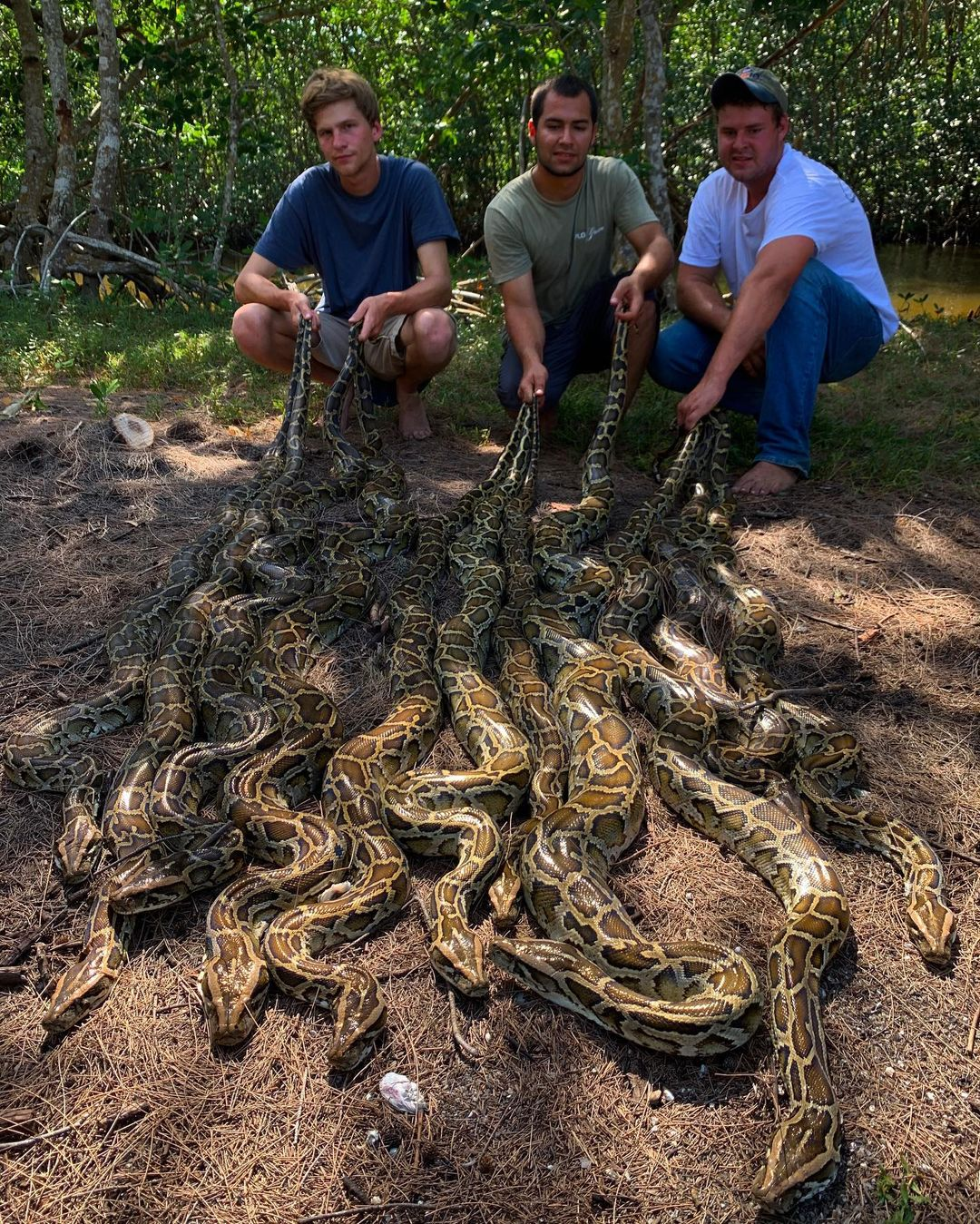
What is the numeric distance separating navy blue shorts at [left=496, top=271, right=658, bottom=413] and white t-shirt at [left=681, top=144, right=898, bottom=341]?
75 cm

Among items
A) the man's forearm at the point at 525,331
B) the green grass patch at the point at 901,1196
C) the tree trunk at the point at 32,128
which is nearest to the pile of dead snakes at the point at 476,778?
the green grass patch at the point at 901,1196

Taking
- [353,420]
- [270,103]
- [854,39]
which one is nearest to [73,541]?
[353,420]

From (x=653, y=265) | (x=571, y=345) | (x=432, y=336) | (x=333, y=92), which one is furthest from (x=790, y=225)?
(x=333, y=92)

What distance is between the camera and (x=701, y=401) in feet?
24.4

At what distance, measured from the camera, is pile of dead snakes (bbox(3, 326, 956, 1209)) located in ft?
10.8

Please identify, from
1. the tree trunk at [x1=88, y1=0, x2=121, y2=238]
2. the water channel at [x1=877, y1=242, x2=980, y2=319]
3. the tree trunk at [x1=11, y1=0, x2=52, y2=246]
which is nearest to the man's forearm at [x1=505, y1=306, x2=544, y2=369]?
the tree trunk at [x1=88, y1=0, x2=121, y2=238]

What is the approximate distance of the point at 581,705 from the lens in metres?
4.80

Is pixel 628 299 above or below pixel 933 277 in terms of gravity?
above

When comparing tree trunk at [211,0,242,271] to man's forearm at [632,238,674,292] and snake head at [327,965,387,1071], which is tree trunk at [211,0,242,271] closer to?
man's forearm at [632,238,674,292]

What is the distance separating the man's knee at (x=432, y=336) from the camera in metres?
8.21

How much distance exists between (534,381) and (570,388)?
2156 millimetres

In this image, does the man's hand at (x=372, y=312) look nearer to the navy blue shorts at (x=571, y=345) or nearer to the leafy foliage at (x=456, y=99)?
the navy blue shorts at (x=571, y=345)

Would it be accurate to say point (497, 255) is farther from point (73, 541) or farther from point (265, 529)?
point (73, 541)

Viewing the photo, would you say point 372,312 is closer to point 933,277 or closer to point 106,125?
point 106,125
